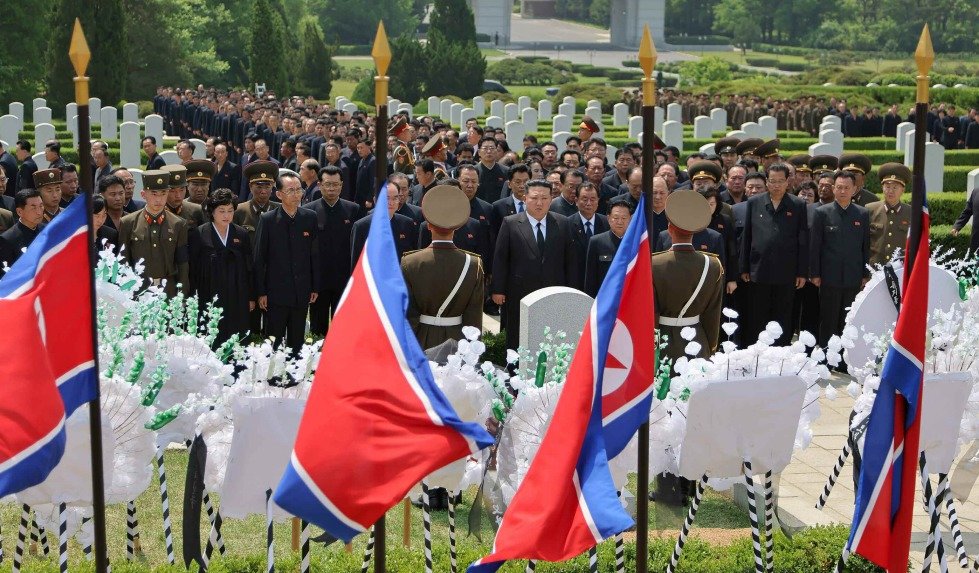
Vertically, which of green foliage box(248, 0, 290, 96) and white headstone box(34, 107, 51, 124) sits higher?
green foliage box(248, 0, 290, 96)

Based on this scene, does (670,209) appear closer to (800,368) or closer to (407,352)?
(800,368)

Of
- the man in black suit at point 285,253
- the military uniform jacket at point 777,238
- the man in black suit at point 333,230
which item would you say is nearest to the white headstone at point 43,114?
the man in black suit at point 333,230

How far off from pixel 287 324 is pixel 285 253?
0.68 meters

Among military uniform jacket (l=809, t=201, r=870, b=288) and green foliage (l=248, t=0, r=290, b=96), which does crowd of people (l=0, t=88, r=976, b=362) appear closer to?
military uniform jacket (l=809, t=201, r=870, b=288)

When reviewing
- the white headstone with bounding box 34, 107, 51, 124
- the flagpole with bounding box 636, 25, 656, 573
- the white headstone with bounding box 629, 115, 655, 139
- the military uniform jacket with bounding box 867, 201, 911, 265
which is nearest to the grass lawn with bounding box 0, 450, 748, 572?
the flagpole with bounding box 636, 25, 656, 573

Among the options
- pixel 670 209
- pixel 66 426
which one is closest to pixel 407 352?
pixel 66 426

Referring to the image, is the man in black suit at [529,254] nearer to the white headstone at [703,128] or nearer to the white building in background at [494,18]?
the white headstone at [703,128]

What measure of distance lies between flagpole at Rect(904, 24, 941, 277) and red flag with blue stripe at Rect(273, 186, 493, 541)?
1.94 metres

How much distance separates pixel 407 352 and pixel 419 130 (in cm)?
1703

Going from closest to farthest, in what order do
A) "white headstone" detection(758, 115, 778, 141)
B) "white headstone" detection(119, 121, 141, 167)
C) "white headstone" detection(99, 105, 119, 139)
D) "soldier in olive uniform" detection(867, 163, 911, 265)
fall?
"soldier in olive uniform" detection(867, 163, 911, 265) < "white headstone" detection(119, 121, 141, 167) < "white headstone" detection(758, 115, 778, 141) < "white headstone" detection(99, 105, 119, 139)

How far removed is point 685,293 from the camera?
8852 mm

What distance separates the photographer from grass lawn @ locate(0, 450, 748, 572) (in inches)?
247

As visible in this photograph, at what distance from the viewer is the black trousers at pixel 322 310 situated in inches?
471

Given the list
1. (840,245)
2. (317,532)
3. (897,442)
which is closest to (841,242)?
(840,245)
